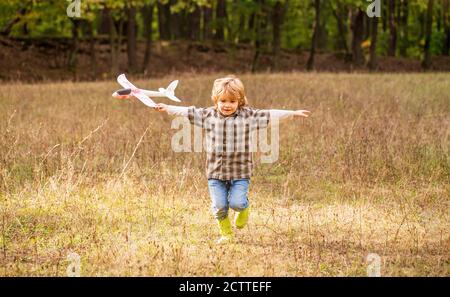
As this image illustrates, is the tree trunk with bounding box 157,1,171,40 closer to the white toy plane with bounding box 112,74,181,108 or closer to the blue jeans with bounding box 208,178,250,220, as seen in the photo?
the white toy plane with bounding box 112,74,181,108

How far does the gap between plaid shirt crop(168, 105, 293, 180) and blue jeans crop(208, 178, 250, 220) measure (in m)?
0.07

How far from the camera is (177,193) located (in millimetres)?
7797

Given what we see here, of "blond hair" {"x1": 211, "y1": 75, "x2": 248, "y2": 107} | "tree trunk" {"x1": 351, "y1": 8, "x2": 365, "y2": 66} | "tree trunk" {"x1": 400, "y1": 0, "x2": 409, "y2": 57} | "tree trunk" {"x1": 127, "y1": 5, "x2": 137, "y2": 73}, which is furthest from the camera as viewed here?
"tree trunk" {"x1": 400, "y1": 0, "x2": 409, "y2": 57}

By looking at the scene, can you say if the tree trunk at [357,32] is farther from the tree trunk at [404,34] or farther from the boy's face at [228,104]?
the boy's face at [228,104]

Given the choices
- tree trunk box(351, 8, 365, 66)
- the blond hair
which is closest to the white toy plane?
the blond hair

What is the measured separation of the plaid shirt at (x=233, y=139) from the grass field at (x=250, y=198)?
65cm

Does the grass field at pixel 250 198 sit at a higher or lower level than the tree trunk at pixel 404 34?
lower

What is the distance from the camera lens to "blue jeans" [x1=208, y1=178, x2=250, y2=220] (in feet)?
19.7

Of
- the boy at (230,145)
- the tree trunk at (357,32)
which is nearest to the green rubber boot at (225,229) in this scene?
the boy at (230,145)

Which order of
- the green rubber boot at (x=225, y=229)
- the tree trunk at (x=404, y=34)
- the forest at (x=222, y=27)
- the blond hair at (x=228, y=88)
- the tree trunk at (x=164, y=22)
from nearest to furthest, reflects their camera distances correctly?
the blond hair at (x=228, y=88) → the green rubber boot at (x=225, y=229) → the forest at (x=222, y=27) → the tree trunk at (x=164, y=22) → the tree trunk at (x=404, y=34)

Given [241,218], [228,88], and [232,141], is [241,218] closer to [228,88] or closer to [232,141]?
[232,141]

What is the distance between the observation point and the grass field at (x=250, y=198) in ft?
18.1
